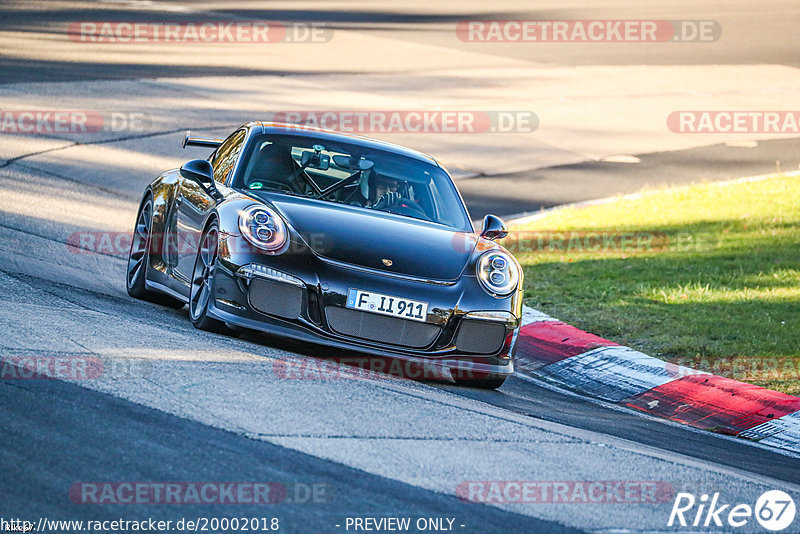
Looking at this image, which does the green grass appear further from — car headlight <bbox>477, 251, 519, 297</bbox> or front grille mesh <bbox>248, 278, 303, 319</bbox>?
front grille mesh <bbox>248, 278, 303, 319</bbox>

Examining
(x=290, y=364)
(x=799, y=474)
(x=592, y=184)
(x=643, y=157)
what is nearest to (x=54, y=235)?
(x=290, y=364)

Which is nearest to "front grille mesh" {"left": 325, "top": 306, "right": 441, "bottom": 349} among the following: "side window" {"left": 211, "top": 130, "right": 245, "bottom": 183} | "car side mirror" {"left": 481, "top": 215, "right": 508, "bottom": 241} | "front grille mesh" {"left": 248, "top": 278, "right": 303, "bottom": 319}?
"front grille mesh" {"left": 248, "top": 278, "right": 303, "bottom": 319}

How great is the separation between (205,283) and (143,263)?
1707 millimetres

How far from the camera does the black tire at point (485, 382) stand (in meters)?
7.13

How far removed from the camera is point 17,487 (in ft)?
13.8

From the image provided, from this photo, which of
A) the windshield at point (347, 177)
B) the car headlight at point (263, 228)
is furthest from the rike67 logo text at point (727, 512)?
the windshield at point (347, 177)

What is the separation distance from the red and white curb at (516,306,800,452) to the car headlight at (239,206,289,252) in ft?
8.31

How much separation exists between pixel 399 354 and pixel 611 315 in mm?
3595

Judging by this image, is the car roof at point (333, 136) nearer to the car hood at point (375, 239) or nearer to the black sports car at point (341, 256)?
the black sports car at point (341, 256)

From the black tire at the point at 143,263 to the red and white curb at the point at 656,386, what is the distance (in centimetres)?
268

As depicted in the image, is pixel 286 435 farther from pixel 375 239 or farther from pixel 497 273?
pixel 497 273

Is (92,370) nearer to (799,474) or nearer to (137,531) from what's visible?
(137,531)

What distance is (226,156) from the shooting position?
326 inches

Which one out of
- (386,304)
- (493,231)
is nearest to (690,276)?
(493,231)
